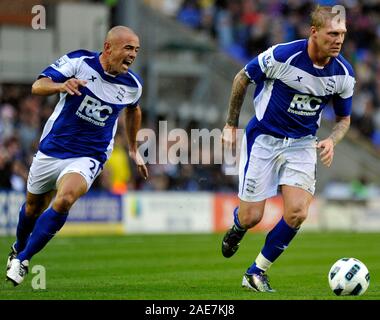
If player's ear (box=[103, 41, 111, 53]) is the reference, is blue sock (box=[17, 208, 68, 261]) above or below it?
below

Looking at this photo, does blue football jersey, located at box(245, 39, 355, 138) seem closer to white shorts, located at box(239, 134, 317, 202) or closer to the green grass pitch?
white shorts, located at box(239, 134, 317, 202)

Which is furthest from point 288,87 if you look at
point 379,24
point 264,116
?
point 379,24

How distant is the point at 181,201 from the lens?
80.3 feet

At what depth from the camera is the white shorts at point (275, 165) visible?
10734mm

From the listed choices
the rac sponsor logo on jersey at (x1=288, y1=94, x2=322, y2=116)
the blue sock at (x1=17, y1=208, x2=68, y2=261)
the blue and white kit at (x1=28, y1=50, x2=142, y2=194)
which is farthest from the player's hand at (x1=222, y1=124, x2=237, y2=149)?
the blue sock at (x1=17, y1=208, x2=68, y2=261)

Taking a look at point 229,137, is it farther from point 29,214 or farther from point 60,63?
point 29,214

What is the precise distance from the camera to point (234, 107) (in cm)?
1095

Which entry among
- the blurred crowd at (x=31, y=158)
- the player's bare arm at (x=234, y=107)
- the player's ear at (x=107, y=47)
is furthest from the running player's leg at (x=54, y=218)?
the blurred crowd at (x=31, y=158)

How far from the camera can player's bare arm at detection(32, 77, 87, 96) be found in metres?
10.1

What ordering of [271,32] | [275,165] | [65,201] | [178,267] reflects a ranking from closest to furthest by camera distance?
[65,201], [275,165], [178,267], [271,32]

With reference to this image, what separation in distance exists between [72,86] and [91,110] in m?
0.93

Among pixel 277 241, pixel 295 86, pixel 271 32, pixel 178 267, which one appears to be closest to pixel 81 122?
pixel 295 86

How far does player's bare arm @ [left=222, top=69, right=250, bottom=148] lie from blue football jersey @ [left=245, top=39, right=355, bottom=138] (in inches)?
3.5
